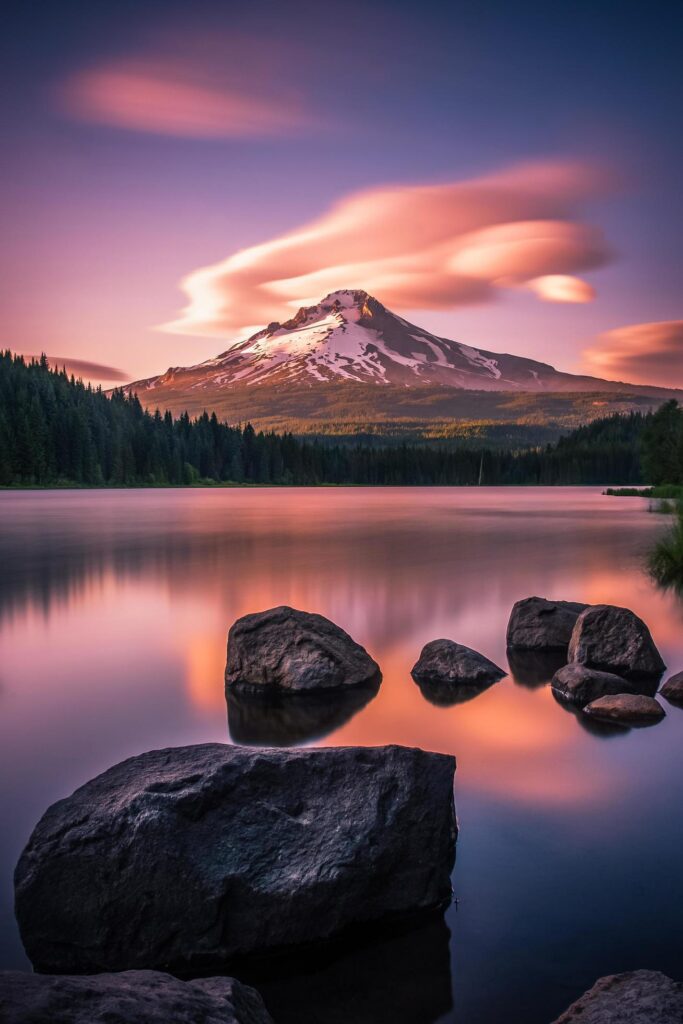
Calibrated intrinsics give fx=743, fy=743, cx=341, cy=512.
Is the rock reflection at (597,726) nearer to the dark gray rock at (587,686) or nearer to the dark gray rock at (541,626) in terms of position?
the dark gray rock at (587,686)

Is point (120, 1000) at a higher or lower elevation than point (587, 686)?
higher

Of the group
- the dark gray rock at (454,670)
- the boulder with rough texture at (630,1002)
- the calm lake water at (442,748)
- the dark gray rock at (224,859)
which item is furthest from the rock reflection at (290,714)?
the boulder with rough texture at (630,1002)

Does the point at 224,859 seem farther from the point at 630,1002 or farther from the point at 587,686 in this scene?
the point at 587,686

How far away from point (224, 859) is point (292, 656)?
5425 mm

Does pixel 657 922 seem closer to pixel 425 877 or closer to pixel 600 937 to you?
pixel 600 937

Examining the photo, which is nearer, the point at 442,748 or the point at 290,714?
the point at 442,748

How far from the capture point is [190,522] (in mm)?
50094

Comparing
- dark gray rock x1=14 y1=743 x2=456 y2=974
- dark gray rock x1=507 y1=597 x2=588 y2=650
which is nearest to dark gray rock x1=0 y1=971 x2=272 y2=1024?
dark gray rock x1=14 y1=743 x2=456 y2=974

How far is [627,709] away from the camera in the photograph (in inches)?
337

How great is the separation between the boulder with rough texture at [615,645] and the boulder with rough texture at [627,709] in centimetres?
178

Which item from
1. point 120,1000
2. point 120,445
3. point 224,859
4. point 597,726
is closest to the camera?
point 120,1000

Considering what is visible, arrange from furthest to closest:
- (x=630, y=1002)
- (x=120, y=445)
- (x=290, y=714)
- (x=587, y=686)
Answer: (x=120, y=445), (x=587, y=686), (x=290, y=714), (x=630, y=1002)

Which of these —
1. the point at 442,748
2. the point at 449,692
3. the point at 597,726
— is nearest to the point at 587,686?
the point at 597,726

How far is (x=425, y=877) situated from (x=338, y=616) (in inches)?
431
